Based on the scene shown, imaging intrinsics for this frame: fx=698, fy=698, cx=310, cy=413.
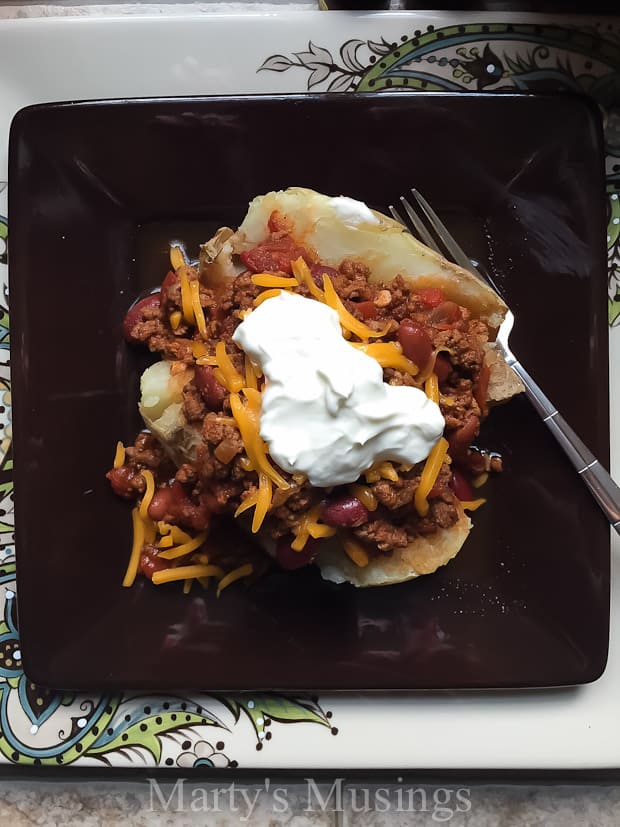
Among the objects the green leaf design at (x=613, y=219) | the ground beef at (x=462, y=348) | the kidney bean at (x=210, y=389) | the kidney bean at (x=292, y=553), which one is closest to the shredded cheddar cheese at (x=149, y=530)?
the kidney bean at (x=292, y=553)

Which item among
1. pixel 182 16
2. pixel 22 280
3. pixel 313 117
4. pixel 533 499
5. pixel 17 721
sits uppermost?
pixel 182 16

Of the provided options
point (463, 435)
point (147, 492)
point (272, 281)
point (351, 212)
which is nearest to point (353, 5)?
point (351, 212)

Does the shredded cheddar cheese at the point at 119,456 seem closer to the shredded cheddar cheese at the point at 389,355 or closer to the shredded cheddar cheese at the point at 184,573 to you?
the shredded cheddar cheese at the point at 184,573

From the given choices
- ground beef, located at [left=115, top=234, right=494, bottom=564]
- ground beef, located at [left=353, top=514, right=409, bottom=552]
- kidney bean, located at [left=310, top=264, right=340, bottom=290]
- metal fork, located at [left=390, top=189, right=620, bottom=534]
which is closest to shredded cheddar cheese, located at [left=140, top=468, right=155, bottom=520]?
ground beef, located at [left=115, top=234, right=494, bottom=564]

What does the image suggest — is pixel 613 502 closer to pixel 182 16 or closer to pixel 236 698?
pixel 236 698

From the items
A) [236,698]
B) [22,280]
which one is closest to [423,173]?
[22,280]

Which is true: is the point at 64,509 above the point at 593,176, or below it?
below

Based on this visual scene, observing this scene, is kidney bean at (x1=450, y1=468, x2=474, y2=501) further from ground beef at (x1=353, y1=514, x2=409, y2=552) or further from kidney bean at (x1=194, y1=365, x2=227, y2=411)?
kidney bean at (x1=194, y1=365, x2=227, y2=411)
